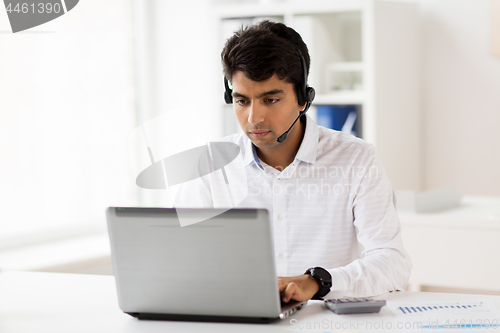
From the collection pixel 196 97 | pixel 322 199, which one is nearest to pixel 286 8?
pixel 196 97

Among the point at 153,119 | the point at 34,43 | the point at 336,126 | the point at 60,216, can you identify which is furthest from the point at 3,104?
the point at 336,126

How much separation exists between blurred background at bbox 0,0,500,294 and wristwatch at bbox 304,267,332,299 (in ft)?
3.83

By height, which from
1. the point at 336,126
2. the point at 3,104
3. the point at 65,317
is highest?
the point at 3,104

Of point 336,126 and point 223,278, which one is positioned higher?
point 336,126

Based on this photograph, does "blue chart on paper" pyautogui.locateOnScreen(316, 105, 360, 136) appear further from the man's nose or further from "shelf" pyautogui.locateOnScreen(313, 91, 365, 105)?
the man's nose

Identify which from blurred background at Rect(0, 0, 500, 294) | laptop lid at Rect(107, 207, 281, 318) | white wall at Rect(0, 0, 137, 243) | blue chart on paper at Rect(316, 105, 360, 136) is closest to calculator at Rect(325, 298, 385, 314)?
laptop lid at Rect(107, 207, 281, 318)

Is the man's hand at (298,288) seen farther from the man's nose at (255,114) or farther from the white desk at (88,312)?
the man's nose at (255,114)

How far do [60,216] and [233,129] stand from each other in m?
0.98

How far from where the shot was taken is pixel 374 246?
1340 millimetres

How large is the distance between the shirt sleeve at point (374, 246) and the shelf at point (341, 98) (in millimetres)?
1132

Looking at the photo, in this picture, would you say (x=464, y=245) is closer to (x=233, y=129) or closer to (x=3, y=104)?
(x=233, y=129)

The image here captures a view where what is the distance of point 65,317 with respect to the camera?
1114 millimetres

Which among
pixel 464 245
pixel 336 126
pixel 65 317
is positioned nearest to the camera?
pixel 65 317

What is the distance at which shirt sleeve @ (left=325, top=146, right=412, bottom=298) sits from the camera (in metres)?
1.18
